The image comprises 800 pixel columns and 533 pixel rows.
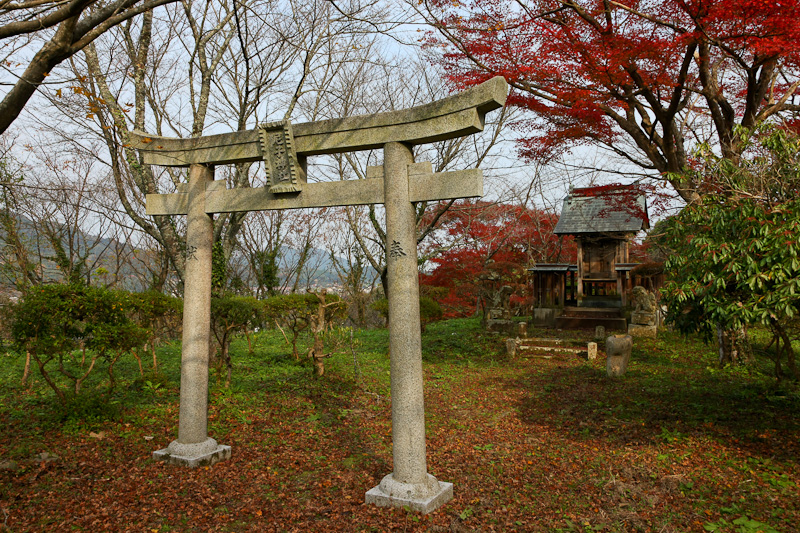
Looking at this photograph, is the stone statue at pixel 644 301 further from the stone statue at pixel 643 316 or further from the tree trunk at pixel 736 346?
the tree trunk at pixel 736 346

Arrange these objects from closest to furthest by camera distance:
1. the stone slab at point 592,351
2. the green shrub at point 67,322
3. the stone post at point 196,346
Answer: the stone post at point 196,346
the green shrub at point 67,322
the stone slab at point 592,351

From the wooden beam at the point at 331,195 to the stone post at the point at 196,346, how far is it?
18 cm

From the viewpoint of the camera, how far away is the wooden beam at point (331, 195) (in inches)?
170

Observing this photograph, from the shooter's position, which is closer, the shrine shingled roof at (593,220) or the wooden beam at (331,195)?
the wooden beam at (331,195)

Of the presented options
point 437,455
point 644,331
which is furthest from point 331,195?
point 644,331

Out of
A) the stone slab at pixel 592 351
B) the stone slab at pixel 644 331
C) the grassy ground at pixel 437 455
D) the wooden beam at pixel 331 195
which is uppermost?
the wooden beam at pixel 331 195

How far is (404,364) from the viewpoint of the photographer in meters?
4.52

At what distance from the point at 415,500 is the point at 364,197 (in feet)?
9.21

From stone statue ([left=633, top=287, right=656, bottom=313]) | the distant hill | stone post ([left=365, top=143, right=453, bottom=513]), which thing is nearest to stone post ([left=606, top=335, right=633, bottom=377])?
stone statue ([left=633, top=287, right=656, bottom=313])

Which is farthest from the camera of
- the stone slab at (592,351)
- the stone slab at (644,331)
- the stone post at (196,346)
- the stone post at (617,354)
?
the stone slab at (644,331)

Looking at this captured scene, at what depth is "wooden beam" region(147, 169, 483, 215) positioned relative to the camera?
4.31m

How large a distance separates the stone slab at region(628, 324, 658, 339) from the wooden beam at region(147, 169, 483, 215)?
38.1ft

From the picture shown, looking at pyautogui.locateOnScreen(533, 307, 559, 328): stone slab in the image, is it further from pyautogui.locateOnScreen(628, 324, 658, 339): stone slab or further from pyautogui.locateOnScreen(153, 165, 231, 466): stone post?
pyautogui.locateOnScreen(153, 165, 231, 466): stone post

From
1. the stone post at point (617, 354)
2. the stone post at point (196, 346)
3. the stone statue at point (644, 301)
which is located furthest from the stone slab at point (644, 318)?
the stone post at point (196, 346)
